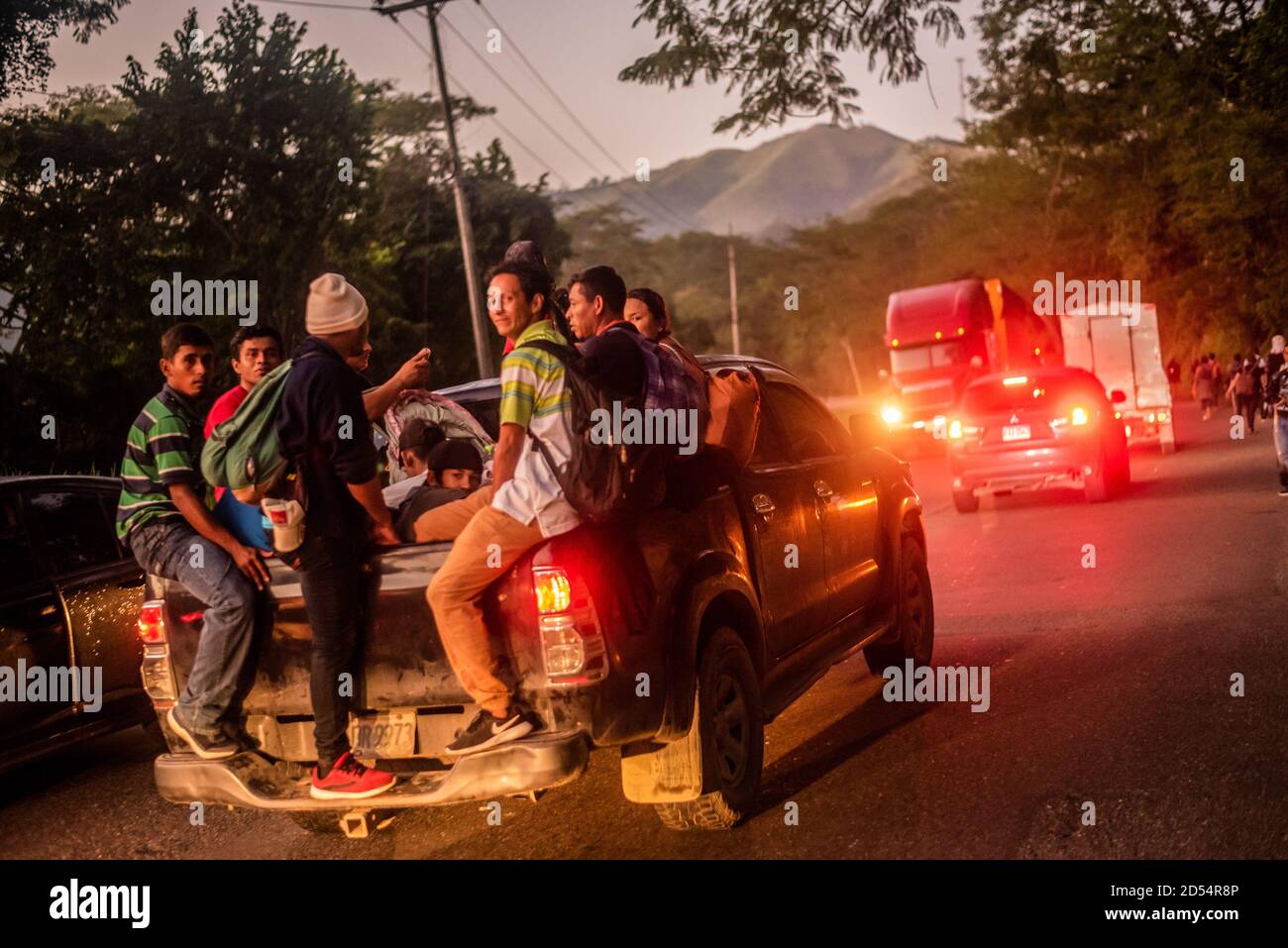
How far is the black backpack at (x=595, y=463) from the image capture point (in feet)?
16.3

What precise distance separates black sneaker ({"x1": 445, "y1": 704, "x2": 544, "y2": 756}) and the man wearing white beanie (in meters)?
0.31

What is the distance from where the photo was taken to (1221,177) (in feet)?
120

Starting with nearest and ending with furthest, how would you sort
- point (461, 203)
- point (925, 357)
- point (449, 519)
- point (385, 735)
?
1. point (385, 735)
2. point (449, 519)
3. point (461, 203)
4. point (925, 357)

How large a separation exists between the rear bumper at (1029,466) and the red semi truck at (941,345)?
44.6ft

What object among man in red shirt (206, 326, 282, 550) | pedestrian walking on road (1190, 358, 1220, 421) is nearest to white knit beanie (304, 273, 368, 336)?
man in red shirt (206, 326, 282, 550)

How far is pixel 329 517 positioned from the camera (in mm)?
5070

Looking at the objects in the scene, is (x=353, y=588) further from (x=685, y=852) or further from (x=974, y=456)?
(x=974, y=456)

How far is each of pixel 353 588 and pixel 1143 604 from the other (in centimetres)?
654

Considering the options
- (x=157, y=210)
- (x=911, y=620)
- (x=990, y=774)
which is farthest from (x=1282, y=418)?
(x=157, y=210)

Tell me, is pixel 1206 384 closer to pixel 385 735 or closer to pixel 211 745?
pixel 385 735

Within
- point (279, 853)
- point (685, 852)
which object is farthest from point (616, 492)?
point (279, 853)

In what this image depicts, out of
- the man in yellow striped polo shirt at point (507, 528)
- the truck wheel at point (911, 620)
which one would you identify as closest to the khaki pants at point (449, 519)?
the man in yellow striped polo shirt at point (507, 528)

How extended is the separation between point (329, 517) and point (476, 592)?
596 mm

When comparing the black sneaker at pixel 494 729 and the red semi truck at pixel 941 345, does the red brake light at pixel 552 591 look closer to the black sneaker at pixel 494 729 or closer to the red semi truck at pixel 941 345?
the black sneaker at pixel 494 729
